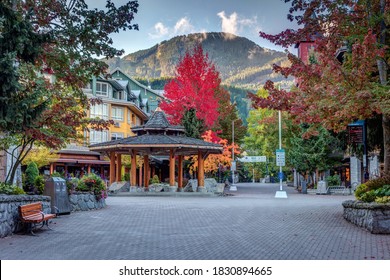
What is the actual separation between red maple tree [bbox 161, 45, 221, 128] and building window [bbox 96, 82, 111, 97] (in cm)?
1155

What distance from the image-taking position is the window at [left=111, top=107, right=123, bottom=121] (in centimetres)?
5156

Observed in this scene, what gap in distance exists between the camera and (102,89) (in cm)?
5012

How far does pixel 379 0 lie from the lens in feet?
51.4

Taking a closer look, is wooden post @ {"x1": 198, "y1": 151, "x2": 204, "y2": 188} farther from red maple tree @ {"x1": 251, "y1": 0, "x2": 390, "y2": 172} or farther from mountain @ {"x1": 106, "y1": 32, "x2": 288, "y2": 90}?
red maple tree @ {"x1": 251, "y1": 0, "x2": 390, "y2": 172}

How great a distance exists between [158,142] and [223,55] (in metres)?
12.9

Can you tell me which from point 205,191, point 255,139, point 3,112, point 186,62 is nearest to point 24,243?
point 3,112

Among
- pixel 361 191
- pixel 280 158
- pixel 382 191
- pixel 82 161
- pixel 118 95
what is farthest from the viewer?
pixel 118 95

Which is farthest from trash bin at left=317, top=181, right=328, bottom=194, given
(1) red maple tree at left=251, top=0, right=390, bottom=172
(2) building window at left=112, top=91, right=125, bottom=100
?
(2) building window at left=112, top=91, right=125, bottom=100

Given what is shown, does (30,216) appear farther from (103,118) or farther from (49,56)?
(103,118)

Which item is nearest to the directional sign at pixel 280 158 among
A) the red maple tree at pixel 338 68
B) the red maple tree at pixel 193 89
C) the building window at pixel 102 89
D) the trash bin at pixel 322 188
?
the trash bin at pixel 322 188

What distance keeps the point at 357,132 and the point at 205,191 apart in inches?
651

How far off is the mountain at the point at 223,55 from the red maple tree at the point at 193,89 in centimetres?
161

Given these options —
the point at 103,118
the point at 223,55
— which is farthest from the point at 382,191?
the point at 103,118

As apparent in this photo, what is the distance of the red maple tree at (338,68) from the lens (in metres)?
13.7
